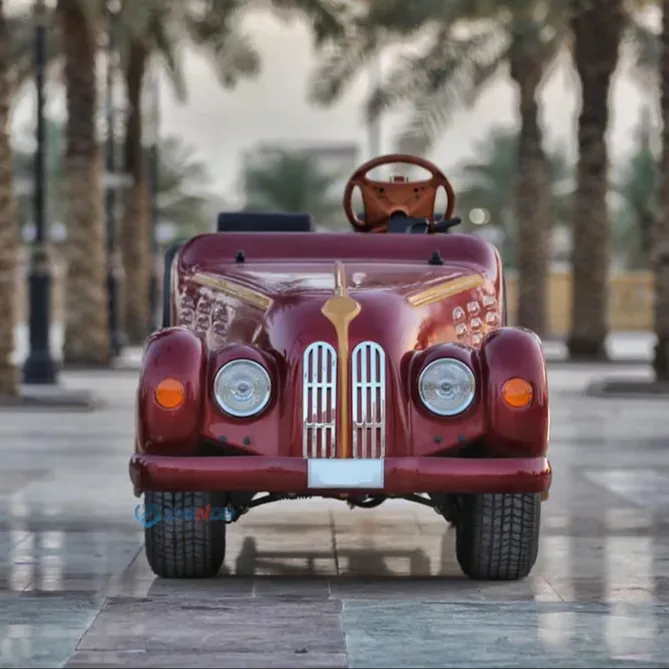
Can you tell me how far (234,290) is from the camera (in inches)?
390

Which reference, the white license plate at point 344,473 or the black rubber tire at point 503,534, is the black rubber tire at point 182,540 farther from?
the black rubber tire at point 503,534

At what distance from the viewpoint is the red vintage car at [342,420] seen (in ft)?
29.3

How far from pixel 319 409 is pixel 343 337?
347 millimetres

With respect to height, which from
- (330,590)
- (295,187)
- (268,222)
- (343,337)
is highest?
(295,187)

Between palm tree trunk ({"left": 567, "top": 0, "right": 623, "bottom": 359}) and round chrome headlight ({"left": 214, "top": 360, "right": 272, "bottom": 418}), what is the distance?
23319mm

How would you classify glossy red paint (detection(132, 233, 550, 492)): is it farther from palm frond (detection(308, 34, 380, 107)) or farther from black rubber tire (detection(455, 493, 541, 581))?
palm frond (detection(308, 34, 380, 107))

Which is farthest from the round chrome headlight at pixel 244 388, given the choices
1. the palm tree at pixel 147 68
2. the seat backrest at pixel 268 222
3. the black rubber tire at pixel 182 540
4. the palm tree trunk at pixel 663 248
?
the palm tree at pixel 147 68

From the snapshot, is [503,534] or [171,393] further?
[503,534]

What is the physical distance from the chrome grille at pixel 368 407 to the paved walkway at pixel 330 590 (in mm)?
655

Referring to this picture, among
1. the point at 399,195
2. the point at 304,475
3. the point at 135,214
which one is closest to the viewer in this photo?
the point at 304,475

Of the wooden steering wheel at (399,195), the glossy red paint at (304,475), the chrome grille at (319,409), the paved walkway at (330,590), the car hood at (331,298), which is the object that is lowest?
the paved walkway at (330,590)

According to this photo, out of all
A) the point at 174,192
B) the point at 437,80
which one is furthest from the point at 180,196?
the point at 437,80

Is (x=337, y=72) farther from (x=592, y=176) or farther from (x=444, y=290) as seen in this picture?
(x=444, y=290)

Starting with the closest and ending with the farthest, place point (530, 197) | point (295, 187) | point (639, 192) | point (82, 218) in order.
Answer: point (82, 218) → point (530, 197) → point (639, 192) → point (295, 187)
